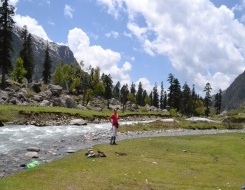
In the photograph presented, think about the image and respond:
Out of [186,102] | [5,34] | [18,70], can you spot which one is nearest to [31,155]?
[5,34]

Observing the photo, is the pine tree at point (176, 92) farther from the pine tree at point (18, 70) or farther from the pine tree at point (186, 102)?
the pine tree at point (18, 70)

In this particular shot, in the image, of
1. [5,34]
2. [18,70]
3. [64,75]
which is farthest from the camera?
[64,75]

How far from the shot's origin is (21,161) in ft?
71.8

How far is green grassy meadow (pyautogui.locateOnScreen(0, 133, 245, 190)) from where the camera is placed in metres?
16.0

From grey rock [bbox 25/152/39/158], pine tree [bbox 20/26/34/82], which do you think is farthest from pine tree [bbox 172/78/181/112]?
grey rock [bbox 25/152/39/158]

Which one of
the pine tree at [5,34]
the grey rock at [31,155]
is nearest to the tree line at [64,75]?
the pine tree at [5,34]

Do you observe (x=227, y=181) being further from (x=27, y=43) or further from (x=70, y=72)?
(x=27, y=43)

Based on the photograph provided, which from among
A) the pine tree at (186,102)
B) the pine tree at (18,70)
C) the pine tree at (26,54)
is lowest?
the pine tree at (186,102)

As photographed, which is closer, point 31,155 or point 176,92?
point 31,155

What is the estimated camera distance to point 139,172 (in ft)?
62.2

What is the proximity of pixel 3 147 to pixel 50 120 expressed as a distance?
2911cm

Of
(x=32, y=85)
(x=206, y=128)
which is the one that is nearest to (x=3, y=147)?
(x=206, y=128)

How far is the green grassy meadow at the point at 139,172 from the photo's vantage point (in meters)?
16.0

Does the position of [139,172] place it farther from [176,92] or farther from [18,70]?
[176,92]
